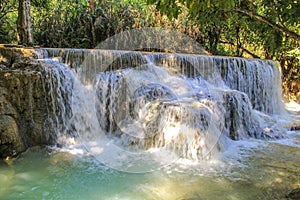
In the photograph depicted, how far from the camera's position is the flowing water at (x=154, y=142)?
3572 mm

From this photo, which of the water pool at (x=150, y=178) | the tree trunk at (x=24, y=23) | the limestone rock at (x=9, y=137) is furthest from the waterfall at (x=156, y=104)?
the tree trunk at (x=24, y=23)

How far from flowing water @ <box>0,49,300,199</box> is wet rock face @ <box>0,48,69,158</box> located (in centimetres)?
28

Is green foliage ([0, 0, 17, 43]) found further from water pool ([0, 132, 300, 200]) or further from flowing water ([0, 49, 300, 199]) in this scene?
water pool ([0, 132, 300, 200])

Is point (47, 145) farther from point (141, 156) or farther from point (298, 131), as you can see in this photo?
point (298, 131)

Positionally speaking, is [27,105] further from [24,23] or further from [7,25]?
[7,25]

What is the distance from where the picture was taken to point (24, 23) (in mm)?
7324

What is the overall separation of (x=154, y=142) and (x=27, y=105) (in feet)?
8.29

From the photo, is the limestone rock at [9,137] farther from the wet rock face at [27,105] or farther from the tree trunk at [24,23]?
the tree trunk at [24,23]

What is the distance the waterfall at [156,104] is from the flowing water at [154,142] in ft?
0.07

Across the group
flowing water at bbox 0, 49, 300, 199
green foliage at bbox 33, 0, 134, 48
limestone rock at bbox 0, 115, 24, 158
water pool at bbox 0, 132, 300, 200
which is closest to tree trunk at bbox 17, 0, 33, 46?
flowing water at bbox 0, 49, 300, 199

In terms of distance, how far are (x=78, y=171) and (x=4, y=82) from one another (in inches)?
87.4

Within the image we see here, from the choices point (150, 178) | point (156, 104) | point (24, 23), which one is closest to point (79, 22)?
point (24, 23)

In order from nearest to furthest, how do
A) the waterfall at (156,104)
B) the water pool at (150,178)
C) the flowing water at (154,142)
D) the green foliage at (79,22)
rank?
the water pool at (150,178) → the flowing water at (154,142) → the waterfall at (156,104) → the green foliage at (79,22)

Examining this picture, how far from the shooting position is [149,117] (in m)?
5.47
